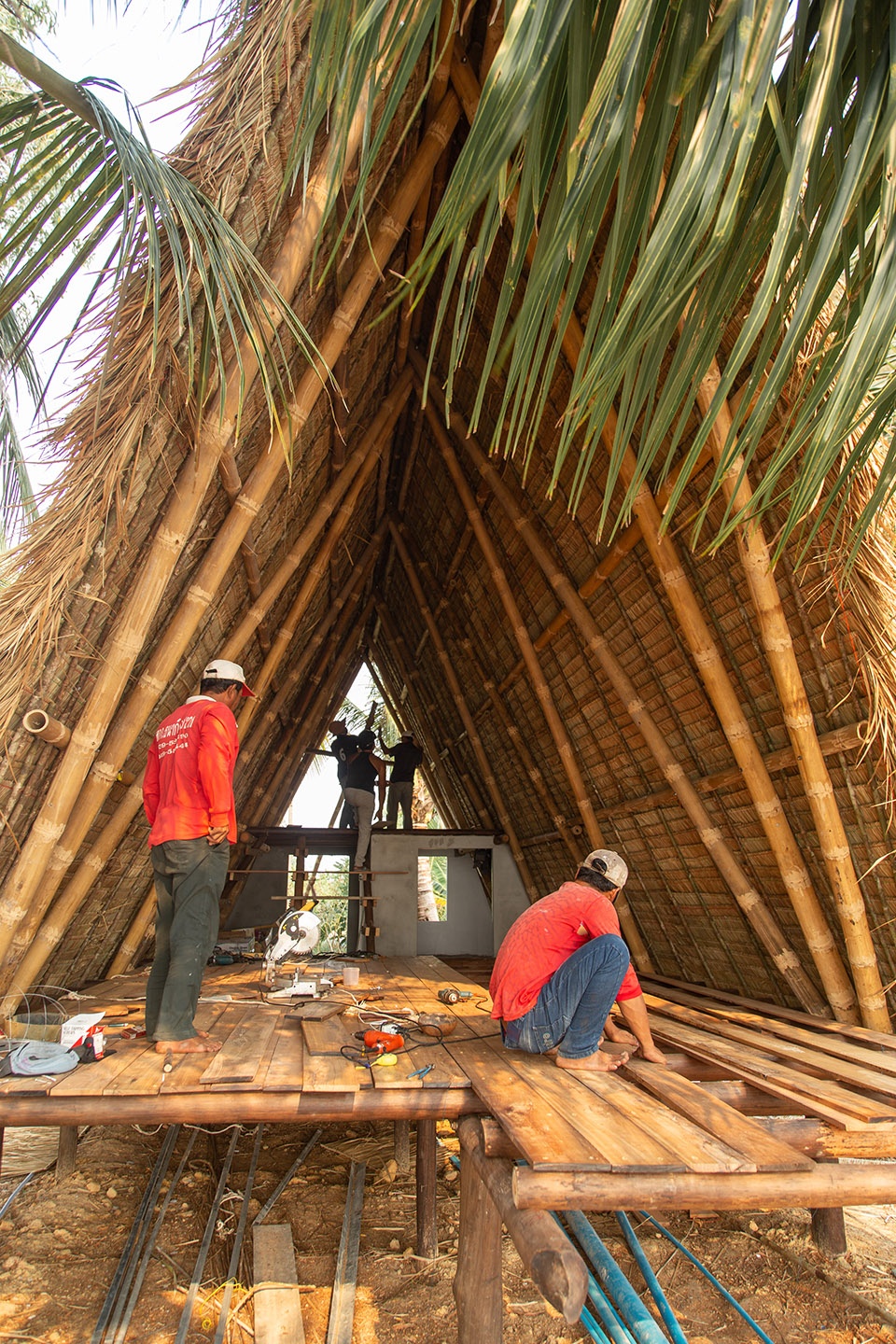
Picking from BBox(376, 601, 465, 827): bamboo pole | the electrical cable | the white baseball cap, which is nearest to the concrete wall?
BBox(376, 601, 465, 827): bamboo pole

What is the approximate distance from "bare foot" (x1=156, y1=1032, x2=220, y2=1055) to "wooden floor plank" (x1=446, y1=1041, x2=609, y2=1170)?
849 millimetres

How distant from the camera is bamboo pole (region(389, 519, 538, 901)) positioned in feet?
24.2

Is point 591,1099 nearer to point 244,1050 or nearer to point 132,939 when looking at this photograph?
point 244,1050

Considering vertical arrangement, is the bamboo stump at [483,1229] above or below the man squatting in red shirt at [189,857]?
below

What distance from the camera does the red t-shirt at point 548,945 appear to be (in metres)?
2.88

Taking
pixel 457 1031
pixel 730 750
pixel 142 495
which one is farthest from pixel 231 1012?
pixel 730 750

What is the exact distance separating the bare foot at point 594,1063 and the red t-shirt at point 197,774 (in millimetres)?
1367

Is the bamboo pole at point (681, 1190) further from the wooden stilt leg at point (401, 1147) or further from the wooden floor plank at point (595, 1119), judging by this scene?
the wooden stilt leg at point (401, 1147)

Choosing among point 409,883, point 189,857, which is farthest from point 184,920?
point 409,883

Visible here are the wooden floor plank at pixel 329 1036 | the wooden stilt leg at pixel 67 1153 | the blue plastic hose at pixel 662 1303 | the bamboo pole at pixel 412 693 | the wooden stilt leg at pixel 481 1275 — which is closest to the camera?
the wooden stilt leg at pixel 481 1275

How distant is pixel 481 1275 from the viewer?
2.15 metres

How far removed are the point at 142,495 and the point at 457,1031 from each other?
7.90ft

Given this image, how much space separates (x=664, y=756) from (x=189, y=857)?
7.50ft

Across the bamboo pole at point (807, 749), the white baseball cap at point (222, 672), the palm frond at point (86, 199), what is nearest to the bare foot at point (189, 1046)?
the white baseball cap at point (222, 672)
